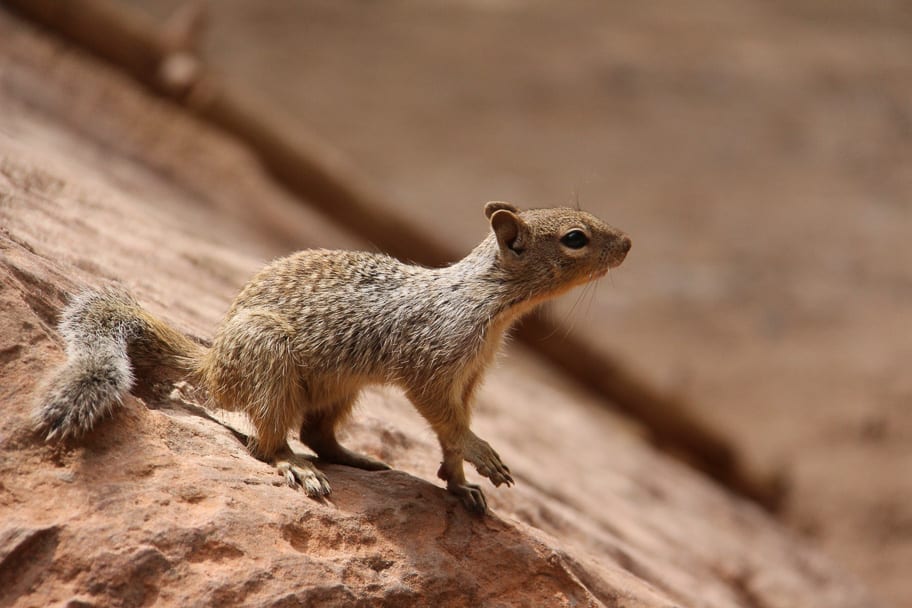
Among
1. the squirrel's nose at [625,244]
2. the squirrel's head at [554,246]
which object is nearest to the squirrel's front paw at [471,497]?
the squirrel's head at [554,246]

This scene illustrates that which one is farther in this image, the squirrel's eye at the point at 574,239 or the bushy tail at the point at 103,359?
the squirrel's eye at the point at 574,239

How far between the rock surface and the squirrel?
142 mm

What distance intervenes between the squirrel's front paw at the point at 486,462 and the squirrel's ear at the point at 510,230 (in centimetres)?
86

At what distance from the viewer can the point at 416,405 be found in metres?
4.09

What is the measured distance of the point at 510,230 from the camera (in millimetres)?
4387

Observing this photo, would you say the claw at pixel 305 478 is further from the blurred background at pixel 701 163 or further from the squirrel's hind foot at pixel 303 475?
the blurred background at pixel 701 163

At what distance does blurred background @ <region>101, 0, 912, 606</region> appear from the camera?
11.2 meters

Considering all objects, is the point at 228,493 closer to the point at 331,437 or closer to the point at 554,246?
the point at 331,437

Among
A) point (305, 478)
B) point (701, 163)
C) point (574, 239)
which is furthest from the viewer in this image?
point (701, 163)

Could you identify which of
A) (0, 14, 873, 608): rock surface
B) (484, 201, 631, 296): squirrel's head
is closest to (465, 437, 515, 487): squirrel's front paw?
(0, 14, 873, 608): rock surface

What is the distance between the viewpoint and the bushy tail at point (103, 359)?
3.29 metres

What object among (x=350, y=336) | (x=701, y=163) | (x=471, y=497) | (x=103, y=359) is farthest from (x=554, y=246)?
(x=701, y=163)

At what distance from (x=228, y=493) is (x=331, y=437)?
91 cm

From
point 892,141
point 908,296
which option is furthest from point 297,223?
point 892,141
